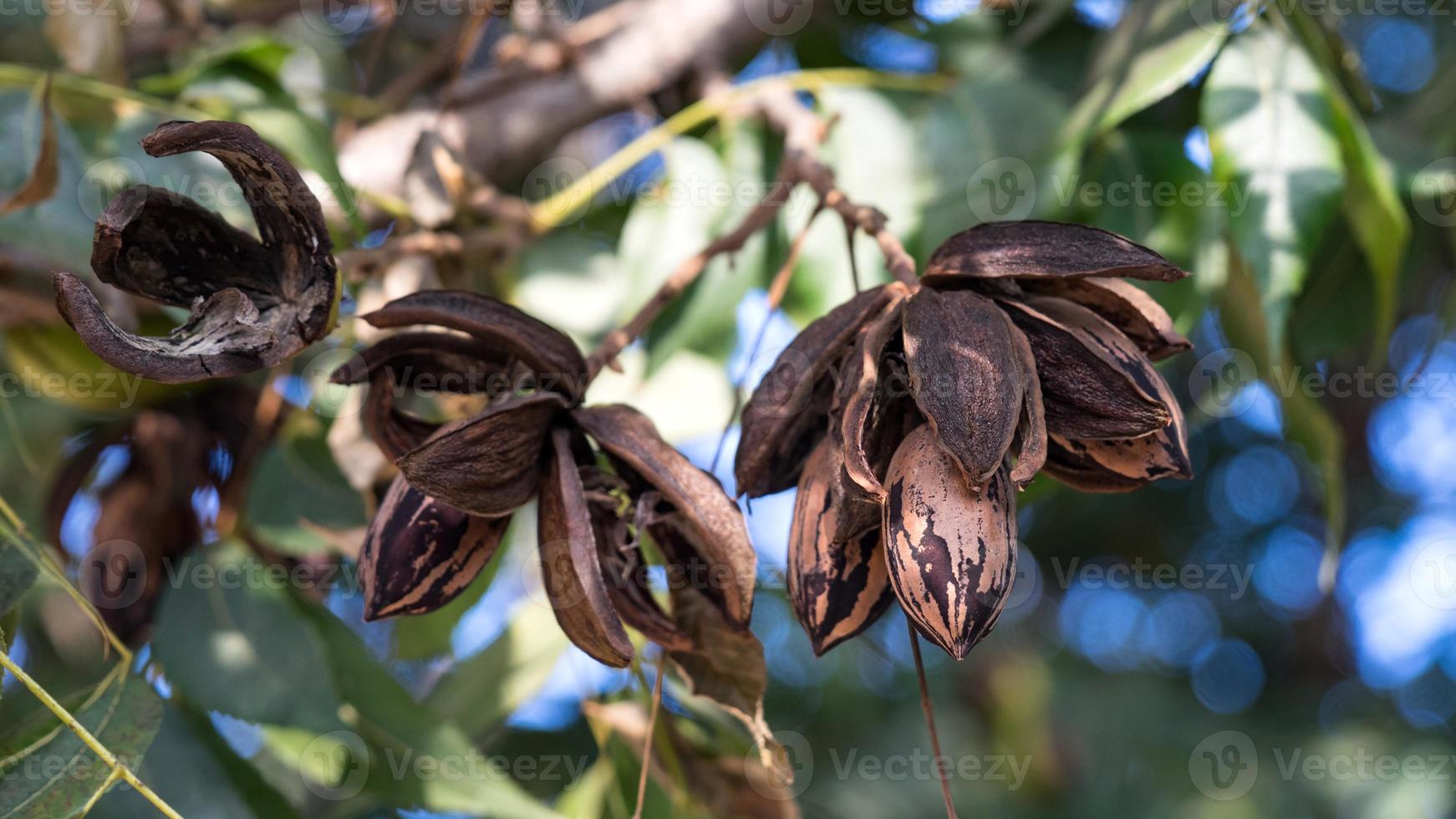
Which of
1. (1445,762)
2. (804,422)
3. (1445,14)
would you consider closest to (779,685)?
(1445,762)

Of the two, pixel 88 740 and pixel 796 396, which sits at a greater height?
pixel 796 396

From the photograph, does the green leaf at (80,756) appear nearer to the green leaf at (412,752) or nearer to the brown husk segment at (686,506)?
the green leaf at (412,752)

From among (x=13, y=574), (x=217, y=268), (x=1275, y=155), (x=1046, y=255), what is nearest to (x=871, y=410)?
(x=1046, y=255)

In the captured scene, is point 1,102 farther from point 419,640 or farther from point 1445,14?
point 1445,14

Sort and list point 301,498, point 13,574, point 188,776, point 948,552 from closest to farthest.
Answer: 1. point 948,552
2. point 13,574
3. point 188,776
4. point 301,498

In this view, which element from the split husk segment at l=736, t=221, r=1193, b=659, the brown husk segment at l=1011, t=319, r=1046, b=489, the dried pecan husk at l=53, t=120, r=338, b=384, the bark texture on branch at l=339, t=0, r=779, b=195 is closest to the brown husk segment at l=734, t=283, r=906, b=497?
the split husk segment at l=736, t=221, r=1193, b=659

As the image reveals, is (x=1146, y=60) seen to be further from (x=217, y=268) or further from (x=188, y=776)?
(x=188, y=776)

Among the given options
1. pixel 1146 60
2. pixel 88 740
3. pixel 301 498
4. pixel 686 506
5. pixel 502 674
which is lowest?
pixel 502 674

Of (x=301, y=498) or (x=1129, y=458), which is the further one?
(x=301, y=498)
